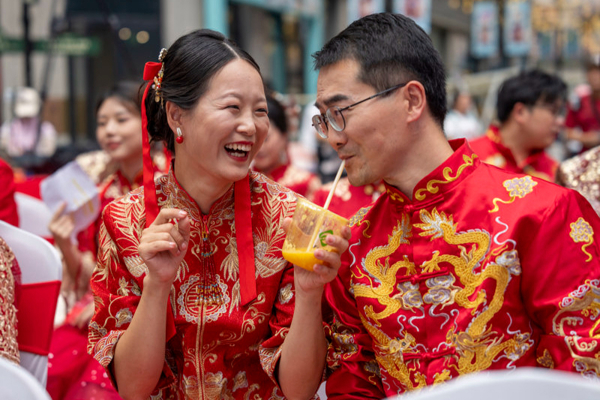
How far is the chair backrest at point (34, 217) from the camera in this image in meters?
3.33

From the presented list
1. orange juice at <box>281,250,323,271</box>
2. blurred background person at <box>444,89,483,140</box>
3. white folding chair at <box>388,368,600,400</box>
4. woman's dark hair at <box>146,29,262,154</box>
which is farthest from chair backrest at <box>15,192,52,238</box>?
blurred background person at <box>444,89,483,140</box>

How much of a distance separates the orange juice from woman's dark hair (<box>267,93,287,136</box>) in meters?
2.30

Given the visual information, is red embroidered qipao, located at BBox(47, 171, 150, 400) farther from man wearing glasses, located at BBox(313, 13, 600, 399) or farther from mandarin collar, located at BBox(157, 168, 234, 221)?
man wearing glasses, located at BBox(313, 13, 600, 399)

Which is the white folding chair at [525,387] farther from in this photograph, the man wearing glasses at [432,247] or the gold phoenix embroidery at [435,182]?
the gold phoenix embroidery at [435,182]

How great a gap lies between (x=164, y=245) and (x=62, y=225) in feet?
5.29

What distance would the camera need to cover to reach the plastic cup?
58.9 inches

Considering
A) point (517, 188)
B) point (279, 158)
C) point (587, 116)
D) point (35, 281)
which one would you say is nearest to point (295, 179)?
point (279, 158)

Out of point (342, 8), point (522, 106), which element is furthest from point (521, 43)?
point (522, 106)

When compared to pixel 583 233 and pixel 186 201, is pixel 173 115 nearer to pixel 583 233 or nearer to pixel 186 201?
pixel 186 201

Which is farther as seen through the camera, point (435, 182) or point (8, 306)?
point (8, 306)

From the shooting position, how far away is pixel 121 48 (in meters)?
9.56

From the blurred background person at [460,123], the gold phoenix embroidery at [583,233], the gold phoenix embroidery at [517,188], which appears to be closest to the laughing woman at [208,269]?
the gold phoenix embroidery at [517,188]

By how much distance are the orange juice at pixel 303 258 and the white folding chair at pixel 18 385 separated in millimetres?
632

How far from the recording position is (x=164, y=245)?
64.2 inches
